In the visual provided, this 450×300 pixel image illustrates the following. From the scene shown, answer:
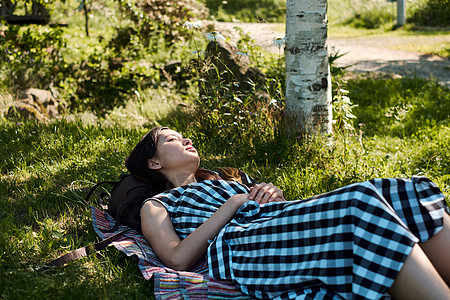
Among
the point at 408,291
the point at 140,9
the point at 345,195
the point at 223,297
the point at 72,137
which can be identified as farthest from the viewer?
the point at 140,9

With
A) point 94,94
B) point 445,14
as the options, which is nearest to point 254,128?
point 94,94

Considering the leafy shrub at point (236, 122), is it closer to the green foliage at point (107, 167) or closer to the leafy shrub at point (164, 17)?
the green foliage at point (107, 167)

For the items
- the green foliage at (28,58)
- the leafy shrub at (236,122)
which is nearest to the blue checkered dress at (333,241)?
the leafy shrub at (236,122)

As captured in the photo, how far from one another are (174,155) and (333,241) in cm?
124

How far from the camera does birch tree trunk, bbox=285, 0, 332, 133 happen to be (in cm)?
427

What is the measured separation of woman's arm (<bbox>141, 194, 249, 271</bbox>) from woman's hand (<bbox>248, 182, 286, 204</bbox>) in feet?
0.21

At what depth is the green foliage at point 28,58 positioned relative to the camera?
23.6 feet

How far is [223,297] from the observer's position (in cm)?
238

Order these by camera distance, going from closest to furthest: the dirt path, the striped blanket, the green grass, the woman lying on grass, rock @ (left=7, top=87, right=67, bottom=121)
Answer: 1. the woman lying on grass
2. the striped blanket
3. the green grass
4. rock @ (left=7, top=87, right=67, bottom=121)
5. the dirt path

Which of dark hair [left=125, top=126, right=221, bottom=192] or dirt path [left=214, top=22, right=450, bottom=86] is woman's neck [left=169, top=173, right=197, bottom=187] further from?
dirt path [left=214, top=22, right=450, bottom=86]

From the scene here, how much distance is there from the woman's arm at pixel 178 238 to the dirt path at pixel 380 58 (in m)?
3.75

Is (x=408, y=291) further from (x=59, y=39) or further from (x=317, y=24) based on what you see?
(x=59, y=39)

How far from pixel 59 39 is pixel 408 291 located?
22.3ft

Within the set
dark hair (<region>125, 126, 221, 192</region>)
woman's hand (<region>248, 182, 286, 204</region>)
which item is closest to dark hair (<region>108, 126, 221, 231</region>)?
dark hair (<region>125, 126, 221, 192</region>)
